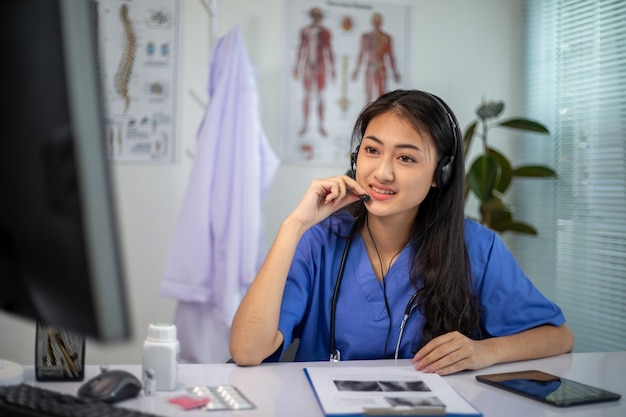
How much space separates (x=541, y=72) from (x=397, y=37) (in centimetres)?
71

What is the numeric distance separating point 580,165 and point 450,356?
5.82 ft

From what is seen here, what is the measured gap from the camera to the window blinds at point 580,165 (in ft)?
8.12

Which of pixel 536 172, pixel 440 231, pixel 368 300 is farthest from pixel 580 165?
pixel 368 300

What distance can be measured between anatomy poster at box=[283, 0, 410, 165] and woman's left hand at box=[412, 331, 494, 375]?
5.63 ft

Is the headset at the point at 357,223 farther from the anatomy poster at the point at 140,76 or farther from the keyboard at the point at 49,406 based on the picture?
the anatomy poster at the point at 140,76

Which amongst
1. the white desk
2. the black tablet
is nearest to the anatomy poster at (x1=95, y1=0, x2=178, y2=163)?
the white desk

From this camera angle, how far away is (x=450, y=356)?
4.03 feet

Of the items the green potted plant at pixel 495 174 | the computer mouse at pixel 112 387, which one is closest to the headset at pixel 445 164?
the computer mouse at pixel 112 387

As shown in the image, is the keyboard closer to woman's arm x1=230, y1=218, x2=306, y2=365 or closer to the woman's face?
woman's arm x1=230, y1=218, x2=306, y2=365

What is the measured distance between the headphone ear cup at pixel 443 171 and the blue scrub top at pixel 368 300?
0.18 m

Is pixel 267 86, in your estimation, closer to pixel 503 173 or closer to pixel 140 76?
pixel 140 76

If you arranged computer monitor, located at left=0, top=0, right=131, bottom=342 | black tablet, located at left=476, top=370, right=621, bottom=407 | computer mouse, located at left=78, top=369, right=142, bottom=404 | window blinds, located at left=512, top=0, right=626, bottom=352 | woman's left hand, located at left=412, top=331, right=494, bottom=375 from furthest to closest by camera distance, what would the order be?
1. window blinds, located at left=512, top=0, right=626, bottom=352
2. woman's left hand, located at left=412, top=331, right=494, bottom=375
3. black tablet, located at left=476, top=370, right=621, bottom=407
4. computer mouse, located at left=78, top=369, right=142, bottom=404
5. computer monitor, located at left=0, top=0, right=131, bottom=342

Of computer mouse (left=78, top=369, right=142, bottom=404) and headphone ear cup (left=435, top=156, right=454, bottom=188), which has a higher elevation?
headphone ear cup (left=435, top=156, right=454, bottom=188)

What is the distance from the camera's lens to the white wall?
264 cm
